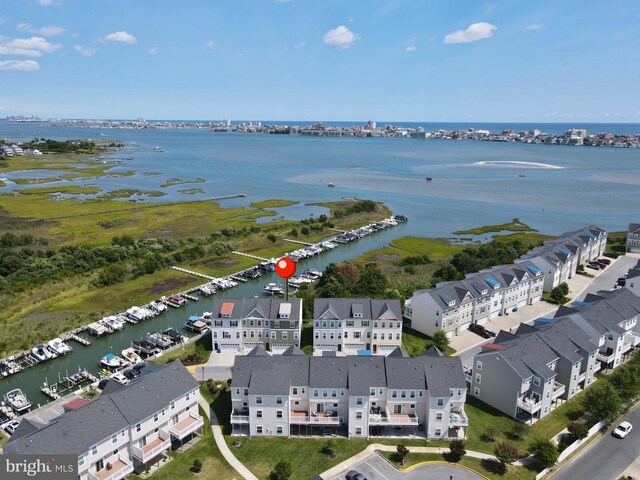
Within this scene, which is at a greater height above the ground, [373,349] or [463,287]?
[463,287]

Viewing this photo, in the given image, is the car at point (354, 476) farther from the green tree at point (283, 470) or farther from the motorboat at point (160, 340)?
the motorboat at point (160, 340)

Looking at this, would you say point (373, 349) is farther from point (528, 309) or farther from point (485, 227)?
point (485, 227)

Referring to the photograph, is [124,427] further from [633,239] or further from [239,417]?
[633,239]

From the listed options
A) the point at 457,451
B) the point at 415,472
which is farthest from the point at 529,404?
the point at 415,472

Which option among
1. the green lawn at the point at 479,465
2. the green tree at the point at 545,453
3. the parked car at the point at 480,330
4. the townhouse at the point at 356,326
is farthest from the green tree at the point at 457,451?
the parked car at the point at 480,330

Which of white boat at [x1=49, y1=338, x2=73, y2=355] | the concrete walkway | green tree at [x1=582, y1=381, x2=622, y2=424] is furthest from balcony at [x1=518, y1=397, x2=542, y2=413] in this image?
white boat at [x1=49, y1=338, x2=73, y2=355]

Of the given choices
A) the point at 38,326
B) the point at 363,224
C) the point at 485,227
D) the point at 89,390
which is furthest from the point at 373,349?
the point at 485,227

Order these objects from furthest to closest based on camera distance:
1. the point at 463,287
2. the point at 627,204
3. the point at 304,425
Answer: the point at 627,204
the point at 463,287
the point at 304,425
